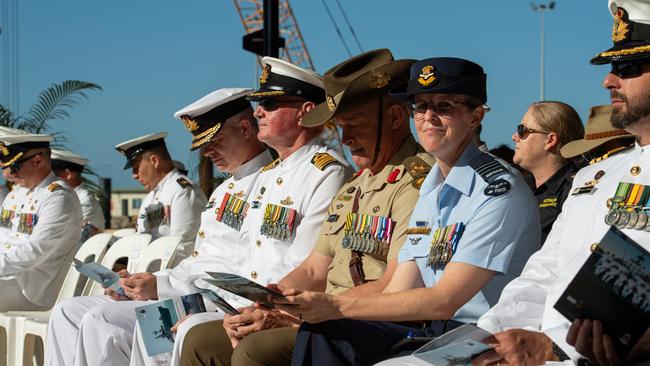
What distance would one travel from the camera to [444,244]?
3.20m

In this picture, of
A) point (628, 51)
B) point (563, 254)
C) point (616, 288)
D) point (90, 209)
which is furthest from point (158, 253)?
point (90, 209)

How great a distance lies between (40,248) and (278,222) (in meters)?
3.06

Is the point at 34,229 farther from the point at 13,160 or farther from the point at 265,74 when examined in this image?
the point at 265,74

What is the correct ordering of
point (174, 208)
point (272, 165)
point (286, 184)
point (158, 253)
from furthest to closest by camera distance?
1. point (174, 208)
2. point (158, 253)
3. point (272, 165)
4. point (286, 184)

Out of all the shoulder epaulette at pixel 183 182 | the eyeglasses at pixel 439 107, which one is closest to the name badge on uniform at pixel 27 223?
the shoulder epaulette at pixel 183 182

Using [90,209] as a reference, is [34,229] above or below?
above

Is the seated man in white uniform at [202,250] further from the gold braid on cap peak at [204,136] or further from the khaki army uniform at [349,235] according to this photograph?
the khaki army uniform at [349,235]

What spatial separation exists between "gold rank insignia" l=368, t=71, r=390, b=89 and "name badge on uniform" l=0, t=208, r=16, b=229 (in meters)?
4.47

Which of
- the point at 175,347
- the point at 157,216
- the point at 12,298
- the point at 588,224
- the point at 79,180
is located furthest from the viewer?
the point at 79,180

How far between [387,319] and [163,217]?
449 cm

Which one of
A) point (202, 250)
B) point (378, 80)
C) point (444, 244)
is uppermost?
point (378, 80)

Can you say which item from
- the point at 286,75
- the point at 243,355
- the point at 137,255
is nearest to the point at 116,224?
the point at 137,255

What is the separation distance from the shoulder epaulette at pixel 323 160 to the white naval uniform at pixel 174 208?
207 cm

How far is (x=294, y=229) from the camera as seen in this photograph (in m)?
4.43
